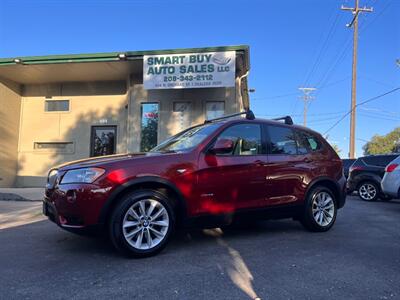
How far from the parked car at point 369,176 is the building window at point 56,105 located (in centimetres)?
1168

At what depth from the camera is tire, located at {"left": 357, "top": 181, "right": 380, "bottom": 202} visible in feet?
42.0

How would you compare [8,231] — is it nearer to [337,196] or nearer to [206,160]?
[206,160]

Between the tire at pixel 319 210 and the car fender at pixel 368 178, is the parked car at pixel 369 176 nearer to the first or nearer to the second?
the car fender at pixel 368 178

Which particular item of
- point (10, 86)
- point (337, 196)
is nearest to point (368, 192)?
point (337, 196)

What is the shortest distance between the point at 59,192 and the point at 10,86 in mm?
13742

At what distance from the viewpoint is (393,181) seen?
9469 millimetres

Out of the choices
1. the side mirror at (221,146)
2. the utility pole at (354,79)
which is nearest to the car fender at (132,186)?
the side mirror at (221,146)

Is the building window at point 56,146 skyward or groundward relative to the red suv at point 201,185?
skyward

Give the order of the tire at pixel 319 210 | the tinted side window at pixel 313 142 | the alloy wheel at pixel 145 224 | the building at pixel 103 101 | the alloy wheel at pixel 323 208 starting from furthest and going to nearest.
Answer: the building at pixel 103 101 → the tinted side window at pixel 313 142 → the alloy wheel at pixel 323 208 → the tire at pixel 319 210 → the alloy wheel at pixel 145 224

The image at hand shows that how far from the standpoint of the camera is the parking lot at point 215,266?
3.64 m

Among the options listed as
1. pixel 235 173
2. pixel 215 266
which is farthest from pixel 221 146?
pixel 215 266

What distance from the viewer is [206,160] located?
5121 mm

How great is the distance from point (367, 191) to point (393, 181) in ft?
12.1

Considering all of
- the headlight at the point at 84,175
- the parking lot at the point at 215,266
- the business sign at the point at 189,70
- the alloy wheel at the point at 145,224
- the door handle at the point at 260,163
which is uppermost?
the business sign at the point at 189,70
